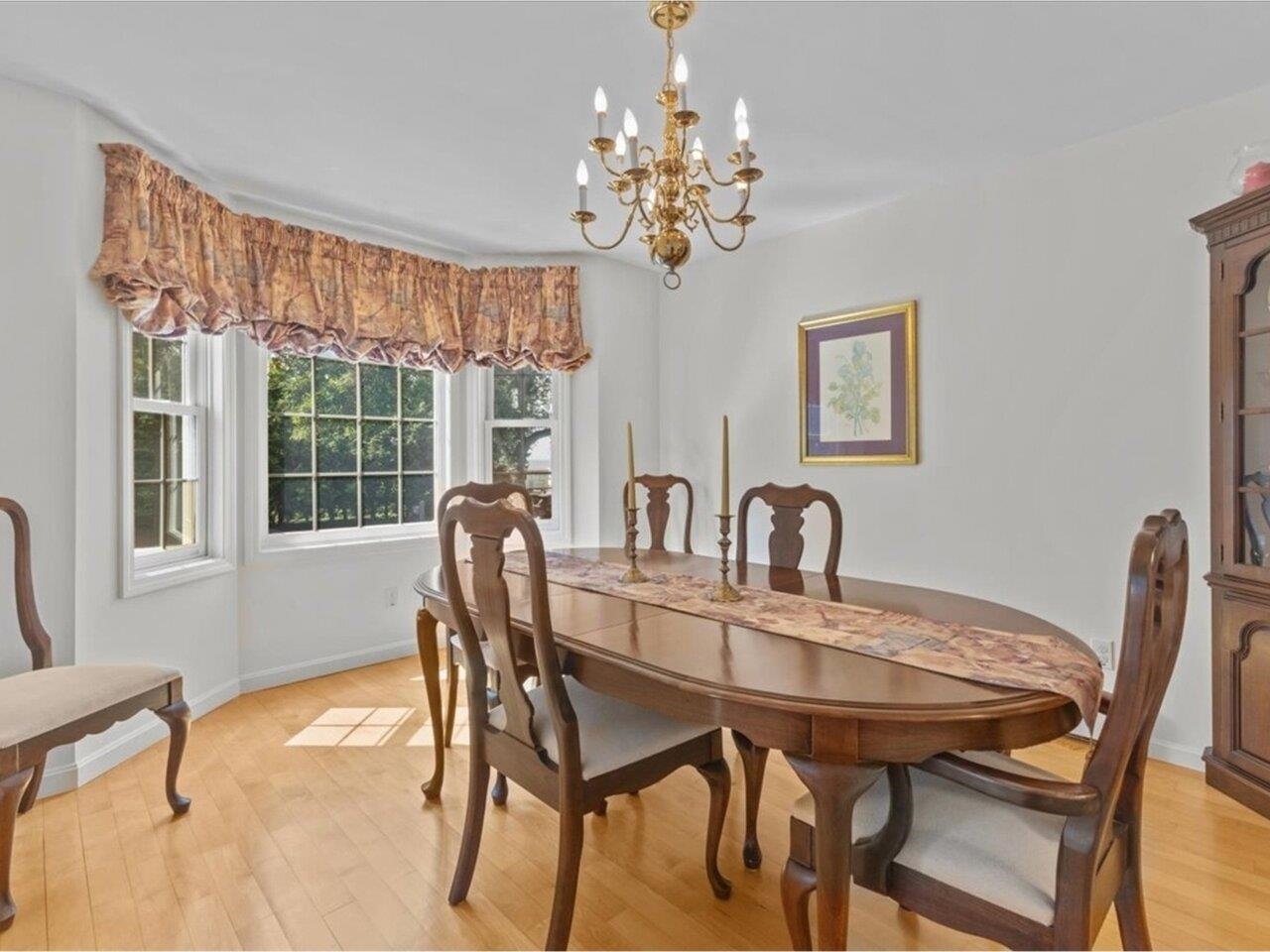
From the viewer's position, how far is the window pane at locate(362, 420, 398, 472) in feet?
12.6

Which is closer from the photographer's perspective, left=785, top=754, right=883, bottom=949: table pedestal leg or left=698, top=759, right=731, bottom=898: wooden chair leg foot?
left=785, top=754, right=883, bottom=949: table pedestal leg

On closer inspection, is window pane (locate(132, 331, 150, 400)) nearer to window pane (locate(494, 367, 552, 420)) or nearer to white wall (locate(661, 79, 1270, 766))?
window pane (locate(494, 367, 552, 420))

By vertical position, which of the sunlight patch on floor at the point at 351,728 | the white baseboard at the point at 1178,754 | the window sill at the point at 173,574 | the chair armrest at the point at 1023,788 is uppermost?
the window sill at the point at 173,574

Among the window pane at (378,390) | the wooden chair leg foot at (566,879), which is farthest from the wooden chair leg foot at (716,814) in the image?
the window pane at (378,390)

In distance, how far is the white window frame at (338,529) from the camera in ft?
11.2

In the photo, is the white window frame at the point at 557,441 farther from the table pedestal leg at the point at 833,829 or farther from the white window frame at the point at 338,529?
the table pedestal leg at the point at 833,829

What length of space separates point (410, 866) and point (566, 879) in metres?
0.69

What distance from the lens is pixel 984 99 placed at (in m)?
2.38

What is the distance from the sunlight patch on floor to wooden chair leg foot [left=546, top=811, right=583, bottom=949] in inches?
60.1

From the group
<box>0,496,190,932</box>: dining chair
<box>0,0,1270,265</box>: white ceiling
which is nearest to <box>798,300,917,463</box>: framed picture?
<box>0,0,1270,265</box>: white ceiling

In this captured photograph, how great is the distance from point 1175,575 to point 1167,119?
225 centimetres

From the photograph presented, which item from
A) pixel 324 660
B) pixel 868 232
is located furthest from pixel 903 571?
pixel 324 660

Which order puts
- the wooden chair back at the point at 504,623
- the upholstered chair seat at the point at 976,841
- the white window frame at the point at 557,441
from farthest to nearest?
the white window frame at the point at 557,441
the wooden chair back at the point at 504,623
the upholstered chair seat at the point at 976,841

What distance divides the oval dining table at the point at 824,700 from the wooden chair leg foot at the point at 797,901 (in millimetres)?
52
